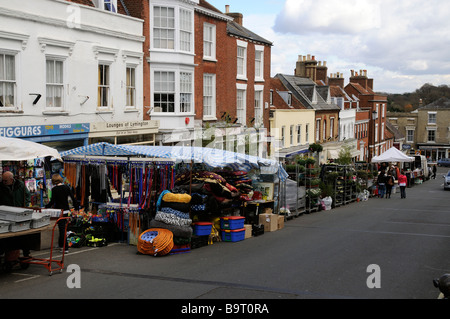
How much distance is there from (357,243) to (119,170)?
265 inches

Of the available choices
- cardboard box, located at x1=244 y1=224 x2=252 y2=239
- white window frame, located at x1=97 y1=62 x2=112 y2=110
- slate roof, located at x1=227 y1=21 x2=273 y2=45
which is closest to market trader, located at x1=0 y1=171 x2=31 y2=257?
cardboard box, located at x1=244 y1=224 x2=252 y2=239

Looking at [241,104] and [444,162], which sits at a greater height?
[241,104]

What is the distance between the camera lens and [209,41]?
1077 inches

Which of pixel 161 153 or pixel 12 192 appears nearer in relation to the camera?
pixel 12 192

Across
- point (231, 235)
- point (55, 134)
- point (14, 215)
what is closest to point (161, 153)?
point (231, 235)

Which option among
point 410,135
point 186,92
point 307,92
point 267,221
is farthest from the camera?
point 410,135

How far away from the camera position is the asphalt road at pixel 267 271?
884cm

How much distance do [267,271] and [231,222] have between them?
147 inches

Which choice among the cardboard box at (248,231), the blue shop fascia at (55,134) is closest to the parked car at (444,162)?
the blue shop fascia at (55,134)

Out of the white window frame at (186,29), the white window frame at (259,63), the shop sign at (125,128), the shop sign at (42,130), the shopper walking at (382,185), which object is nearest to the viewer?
the shop sign at (42,130)

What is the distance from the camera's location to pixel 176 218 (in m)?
12.3

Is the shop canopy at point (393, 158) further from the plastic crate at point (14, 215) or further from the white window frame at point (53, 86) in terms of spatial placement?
the plastic crate at point (14, 215)

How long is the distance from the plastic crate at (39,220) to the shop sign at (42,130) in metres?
6.54

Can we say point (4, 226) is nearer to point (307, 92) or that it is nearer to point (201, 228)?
point (201, 228)
